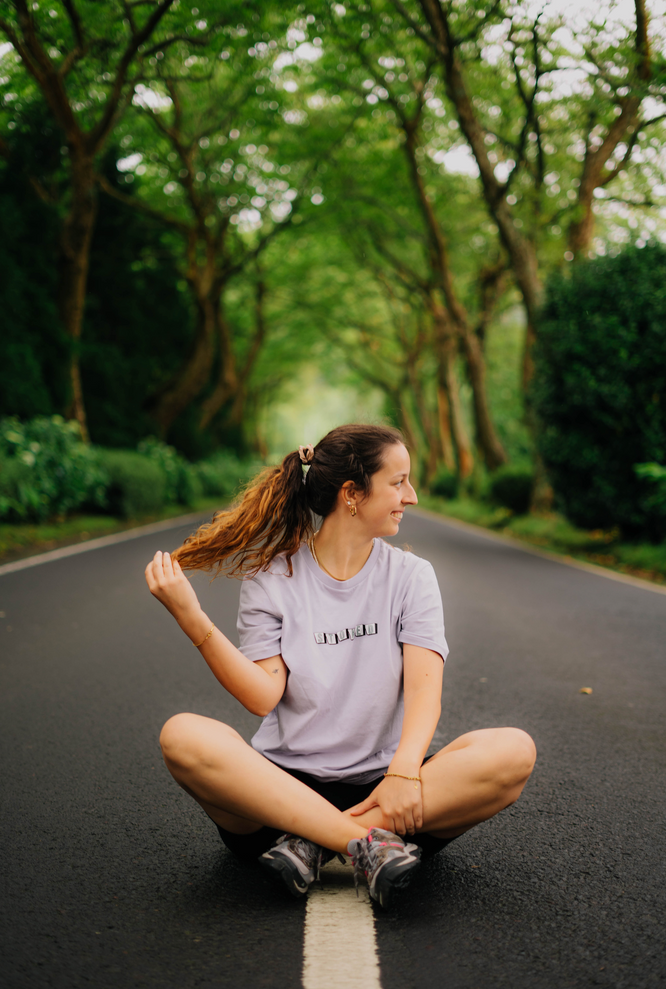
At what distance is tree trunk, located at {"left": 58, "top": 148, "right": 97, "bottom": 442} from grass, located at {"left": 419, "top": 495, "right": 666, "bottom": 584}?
412 inches

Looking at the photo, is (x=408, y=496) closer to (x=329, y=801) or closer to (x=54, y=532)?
(x=329, y=801)

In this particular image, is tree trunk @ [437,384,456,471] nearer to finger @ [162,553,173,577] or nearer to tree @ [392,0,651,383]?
tree @ [392,0,651,383]

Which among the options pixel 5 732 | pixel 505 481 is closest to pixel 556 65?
pixel 505 481

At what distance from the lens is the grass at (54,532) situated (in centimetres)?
1348

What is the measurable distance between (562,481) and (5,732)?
12.5m

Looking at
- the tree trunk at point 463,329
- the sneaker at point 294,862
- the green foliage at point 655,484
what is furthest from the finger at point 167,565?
the tree trunk at point 463,329

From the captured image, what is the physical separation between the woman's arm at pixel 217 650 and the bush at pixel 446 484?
33249mm

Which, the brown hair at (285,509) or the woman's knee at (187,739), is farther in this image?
the brown hair at (285,509)

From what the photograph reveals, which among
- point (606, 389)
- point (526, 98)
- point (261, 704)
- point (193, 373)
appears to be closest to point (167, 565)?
point (261, 704)

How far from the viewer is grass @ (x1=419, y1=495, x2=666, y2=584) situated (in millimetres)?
12956

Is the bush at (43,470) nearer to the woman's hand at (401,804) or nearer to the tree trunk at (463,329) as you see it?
the tree trunk at (463,329)

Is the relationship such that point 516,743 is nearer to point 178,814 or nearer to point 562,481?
point 178,814

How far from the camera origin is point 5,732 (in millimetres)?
4629

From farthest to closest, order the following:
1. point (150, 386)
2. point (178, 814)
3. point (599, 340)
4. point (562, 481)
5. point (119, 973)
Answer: point (150, 386) → point (562, 481) → point (599, 340) → point (178, 814) → point (119, 973)
